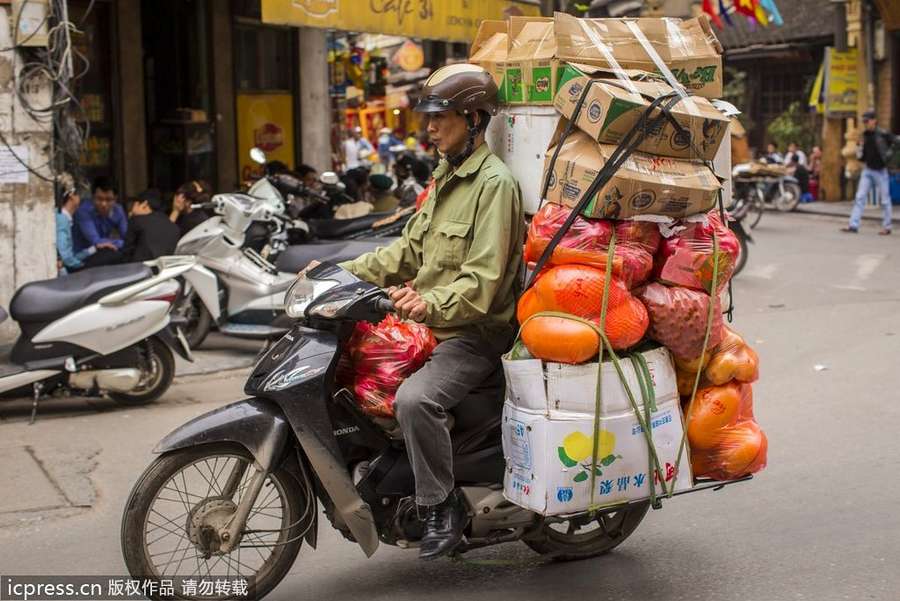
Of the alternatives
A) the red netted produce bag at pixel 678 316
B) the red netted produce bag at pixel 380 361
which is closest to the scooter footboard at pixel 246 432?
the red netted produce bag at pixel 380 361

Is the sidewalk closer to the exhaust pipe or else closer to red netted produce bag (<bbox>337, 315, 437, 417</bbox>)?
the exhaust pipe

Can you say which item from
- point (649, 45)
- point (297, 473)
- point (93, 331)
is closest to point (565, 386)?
point (297, 473)

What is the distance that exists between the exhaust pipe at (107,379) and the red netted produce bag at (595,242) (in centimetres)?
396

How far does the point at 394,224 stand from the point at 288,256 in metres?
0.89

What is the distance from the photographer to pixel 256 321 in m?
9.07

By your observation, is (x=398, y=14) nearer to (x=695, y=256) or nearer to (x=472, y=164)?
(x=472, y=164)

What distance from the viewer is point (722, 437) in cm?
424

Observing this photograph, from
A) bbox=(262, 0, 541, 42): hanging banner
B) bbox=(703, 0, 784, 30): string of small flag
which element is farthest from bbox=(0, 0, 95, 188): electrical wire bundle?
bbox=(703, 0, 784, 30): string of small flag

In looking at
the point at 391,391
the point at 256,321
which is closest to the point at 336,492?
the point at 391,391

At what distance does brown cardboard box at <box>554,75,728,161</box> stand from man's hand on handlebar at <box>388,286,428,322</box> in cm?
83

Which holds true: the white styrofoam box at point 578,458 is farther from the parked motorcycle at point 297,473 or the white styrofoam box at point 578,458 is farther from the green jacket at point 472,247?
the green jacket at point 472,247

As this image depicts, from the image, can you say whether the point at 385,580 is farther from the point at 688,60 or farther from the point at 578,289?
the point at 688,60

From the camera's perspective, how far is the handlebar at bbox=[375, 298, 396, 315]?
3867 millimetres

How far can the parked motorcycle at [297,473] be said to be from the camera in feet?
12.9
